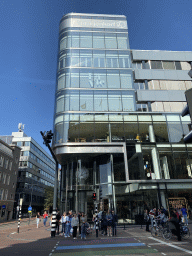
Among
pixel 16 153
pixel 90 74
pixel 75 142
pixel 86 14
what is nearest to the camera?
pixel 75 142

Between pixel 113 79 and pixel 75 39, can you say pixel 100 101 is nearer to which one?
pixel 113 79

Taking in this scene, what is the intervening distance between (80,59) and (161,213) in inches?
997

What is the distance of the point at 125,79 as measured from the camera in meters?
30.0

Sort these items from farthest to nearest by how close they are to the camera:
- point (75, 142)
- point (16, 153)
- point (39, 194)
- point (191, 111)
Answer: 1. point (39, 194)
2. point (16, 153)
3. point (75, 142)
4. point (191, 111)

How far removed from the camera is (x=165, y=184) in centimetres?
2262

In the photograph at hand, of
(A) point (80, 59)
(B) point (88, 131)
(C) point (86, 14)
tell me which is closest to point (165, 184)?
(B) point (88, 131)

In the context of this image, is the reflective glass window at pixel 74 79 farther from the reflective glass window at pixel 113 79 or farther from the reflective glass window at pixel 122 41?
the reflective glass window at pixel 122 41

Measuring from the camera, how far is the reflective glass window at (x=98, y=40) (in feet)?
107

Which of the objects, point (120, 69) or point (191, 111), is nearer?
point (191, 111)

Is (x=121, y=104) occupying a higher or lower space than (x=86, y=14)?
lower

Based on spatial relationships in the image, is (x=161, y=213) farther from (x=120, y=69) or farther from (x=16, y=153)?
(x=16, y=153)

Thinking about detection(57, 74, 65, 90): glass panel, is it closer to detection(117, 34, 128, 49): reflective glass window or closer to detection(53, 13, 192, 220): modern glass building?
detection(53, 13, 192, 220): modern glass building

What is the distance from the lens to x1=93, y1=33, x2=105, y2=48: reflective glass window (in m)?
32.5

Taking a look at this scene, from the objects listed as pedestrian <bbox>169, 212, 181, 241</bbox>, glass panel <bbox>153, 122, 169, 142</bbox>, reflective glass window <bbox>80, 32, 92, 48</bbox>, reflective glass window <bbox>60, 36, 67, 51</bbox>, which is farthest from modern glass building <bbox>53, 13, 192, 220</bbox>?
pedestrian <bbox>169, 212, 181, 241</bbox>
